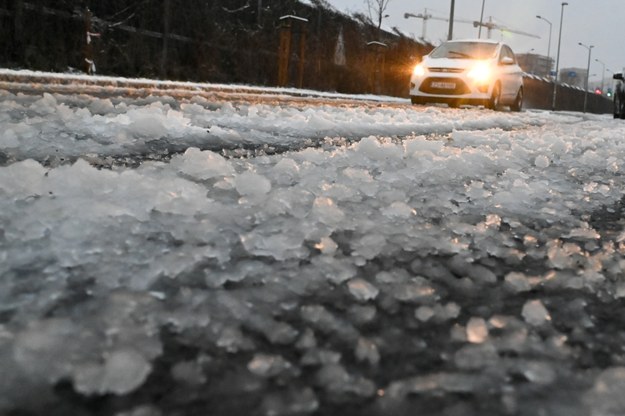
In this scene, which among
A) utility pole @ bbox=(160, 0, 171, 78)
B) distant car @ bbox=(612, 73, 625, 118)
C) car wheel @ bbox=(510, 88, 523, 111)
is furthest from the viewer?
utility pole @ bbox=(160, 0, 171, 78)

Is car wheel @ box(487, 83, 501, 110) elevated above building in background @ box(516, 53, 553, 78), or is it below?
below

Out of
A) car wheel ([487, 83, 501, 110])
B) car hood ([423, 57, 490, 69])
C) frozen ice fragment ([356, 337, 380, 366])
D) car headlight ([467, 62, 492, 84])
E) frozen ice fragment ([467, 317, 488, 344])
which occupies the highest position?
car hood ([423, 57, 490, 69])

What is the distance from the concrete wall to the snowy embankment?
30229 mm

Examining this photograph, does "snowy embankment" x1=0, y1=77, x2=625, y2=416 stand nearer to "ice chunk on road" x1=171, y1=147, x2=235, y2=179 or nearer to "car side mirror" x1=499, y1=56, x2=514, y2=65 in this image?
"ice chunk on road" x1=171, y1=147, x2=235, y2=179

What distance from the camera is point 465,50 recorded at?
10312mm

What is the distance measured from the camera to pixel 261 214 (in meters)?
1.04

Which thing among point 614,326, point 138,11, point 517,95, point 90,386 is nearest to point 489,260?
point 614,326

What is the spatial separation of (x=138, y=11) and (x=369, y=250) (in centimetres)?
1228

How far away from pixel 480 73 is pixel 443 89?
2.08 feet

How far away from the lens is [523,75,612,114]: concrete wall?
30.2 meters

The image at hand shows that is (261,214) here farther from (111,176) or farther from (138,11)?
(138,11)

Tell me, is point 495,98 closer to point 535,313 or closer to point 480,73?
point 480,73

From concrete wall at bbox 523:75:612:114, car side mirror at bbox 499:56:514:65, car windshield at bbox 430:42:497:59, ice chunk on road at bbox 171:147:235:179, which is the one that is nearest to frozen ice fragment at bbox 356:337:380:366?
ice chunk on road at bbox 171:147:235:179

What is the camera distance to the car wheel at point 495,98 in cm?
969
